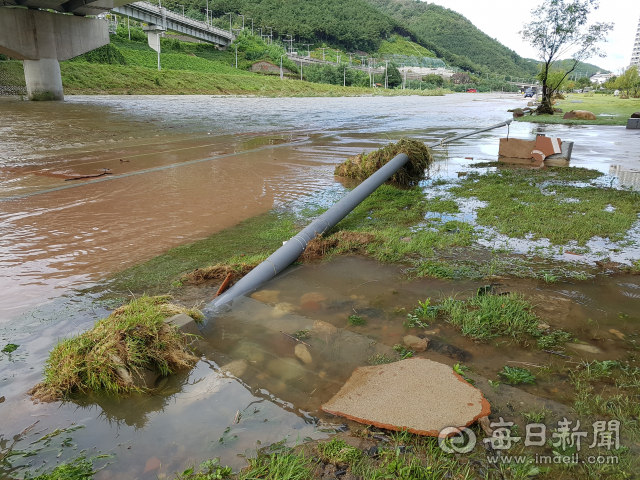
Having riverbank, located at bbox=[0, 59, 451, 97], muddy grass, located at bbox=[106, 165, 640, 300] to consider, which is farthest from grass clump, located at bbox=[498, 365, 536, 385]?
riverbank, located at bbox=[0, 59, 451, 97]

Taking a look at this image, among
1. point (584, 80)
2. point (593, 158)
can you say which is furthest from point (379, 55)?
point (593, 158)

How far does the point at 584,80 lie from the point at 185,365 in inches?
4800

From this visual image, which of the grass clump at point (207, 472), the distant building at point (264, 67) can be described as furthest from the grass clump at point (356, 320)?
the distant building at point (264, 67)

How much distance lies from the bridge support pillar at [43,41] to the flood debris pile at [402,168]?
28.6 metres

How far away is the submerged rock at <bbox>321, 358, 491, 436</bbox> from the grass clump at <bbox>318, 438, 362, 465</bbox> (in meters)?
0.21

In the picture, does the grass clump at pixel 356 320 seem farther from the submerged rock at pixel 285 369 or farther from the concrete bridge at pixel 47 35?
the concrete bridge at pixel 47 35

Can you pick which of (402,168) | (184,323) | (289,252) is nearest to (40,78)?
(402,168)

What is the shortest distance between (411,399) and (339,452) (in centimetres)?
57

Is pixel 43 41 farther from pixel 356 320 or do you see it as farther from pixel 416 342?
pixel 416 342

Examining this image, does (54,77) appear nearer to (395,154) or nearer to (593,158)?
(395,154)

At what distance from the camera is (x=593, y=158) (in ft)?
37.0

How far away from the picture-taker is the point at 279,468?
208 centimetres

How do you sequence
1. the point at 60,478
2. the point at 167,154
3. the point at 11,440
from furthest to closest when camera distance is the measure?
the point at 167,154 → the point at 11,440 → the point at 60,478

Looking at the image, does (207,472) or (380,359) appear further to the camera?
(380,359)
